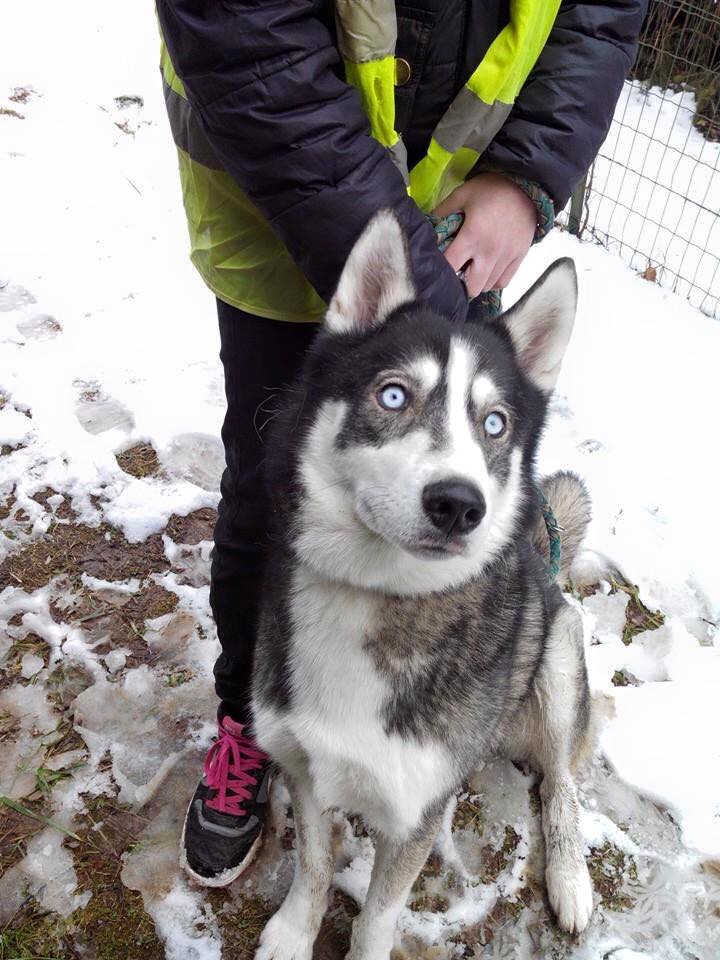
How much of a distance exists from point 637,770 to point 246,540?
1.64 metres

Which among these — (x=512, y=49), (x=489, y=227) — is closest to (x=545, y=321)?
(x=489, y=227)

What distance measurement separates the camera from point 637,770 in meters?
2.75

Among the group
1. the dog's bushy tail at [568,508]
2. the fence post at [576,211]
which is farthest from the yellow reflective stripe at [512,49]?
the fence post at [576,211]

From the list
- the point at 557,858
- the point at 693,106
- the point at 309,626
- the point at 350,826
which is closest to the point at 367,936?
the point at 350,826

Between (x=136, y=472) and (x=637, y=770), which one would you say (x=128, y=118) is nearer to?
(x=136, y=472)

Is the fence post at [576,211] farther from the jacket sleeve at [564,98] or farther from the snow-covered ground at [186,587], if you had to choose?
the jacket sleeve at [564,98]

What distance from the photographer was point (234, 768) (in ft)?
8.02

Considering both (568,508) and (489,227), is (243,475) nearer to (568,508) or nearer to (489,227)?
(489,227)

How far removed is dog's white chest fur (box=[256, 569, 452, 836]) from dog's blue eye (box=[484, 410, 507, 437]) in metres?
0.48

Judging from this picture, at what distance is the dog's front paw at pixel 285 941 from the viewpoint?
219 cm

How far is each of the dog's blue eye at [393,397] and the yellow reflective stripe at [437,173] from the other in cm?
48

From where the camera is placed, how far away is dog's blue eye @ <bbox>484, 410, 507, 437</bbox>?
1.78 meters

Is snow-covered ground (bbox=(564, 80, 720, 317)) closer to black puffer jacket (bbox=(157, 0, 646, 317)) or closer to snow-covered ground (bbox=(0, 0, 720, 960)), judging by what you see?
snow-covered ground (bbox=(0, 0, 720, 960))

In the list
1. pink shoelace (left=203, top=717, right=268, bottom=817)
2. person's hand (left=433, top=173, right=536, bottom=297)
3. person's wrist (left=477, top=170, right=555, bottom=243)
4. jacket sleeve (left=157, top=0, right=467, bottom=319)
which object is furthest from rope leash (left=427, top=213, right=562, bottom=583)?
pink shoelace (left=203, top=717, right=268, bottom=817)
